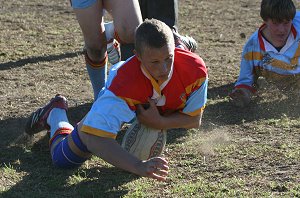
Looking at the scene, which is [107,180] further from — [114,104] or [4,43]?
[4,43]

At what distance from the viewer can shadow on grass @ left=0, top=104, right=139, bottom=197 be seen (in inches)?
170

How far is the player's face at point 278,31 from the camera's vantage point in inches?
235

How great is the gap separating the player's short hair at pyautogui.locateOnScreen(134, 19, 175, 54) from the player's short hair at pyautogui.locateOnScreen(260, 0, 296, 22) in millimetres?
1832

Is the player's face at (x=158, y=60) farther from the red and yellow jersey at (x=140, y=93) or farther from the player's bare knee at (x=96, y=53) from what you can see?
the player's bare knee at (x=96, y=53)

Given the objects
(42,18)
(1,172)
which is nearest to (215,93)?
(1,172)

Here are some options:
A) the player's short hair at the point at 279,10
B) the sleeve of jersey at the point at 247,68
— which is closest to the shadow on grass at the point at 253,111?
the sleeve of jersey at the point at 247,68

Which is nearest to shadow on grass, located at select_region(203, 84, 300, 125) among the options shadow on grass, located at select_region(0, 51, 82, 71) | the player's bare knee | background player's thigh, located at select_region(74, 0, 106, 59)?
the player's bare knee

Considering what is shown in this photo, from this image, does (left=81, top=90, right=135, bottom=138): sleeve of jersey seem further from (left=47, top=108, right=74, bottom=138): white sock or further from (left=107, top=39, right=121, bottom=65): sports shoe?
(left=107, top=39, right=121, bottom=65): sports shoe

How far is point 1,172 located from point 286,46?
9.07 ft

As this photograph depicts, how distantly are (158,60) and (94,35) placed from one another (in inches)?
53.3

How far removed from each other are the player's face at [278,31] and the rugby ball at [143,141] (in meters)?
1.84

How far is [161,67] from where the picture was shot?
4203 millimetres

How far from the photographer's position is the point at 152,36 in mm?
4168

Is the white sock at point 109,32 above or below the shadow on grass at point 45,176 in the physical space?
above
